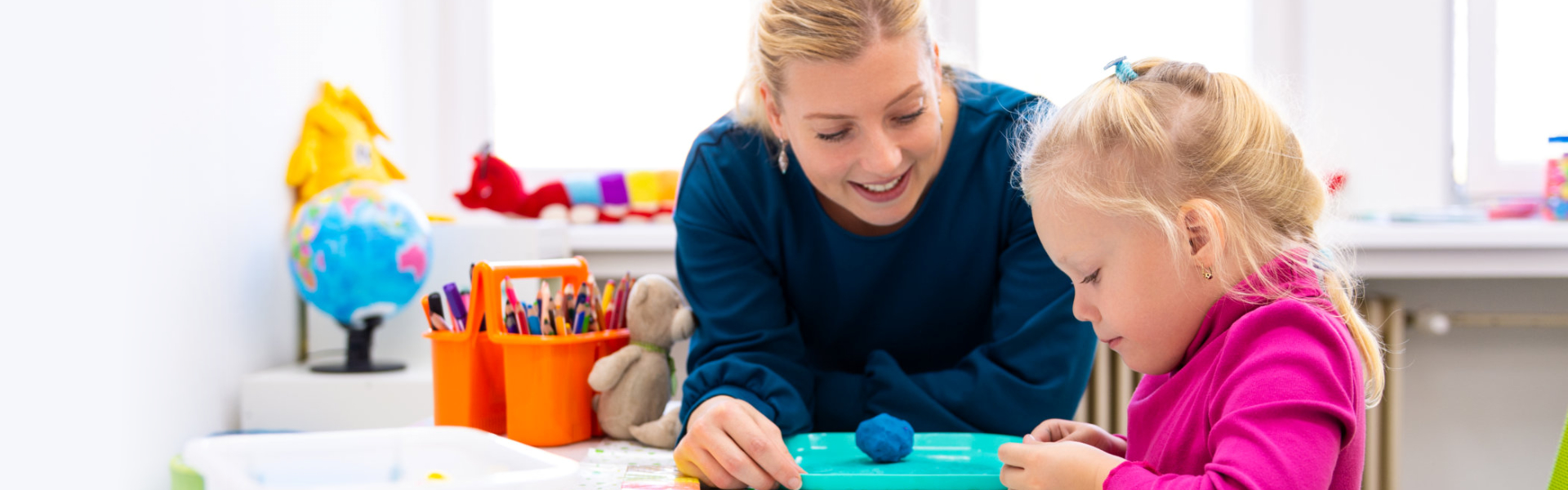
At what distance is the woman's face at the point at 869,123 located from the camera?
3.09 ft

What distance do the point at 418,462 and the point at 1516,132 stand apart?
2.41 meters

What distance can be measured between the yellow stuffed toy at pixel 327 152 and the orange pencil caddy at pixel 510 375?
2.75ft

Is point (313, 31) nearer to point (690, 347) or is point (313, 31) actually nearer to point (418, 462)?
point (690, 347)

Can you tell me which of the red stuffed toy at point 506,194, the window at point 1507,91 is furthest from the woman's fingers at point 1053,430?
the window at point 1507,91

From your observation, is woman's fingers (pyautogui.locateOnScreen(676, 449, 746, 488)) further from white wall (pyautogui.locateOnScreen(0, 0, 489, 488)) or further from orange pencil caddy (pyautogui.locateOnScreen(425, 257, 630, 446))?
white wall (pyautogui.locateOnScreen(0, 0, 489, 488))

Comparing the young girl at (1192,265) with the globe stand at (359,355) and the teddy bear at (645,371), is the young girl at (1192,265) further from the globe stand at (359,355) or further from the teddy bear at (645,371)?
the globe stand at (359,355)

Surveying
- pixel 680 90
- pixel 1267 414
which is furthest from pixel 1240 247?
pixel 680 90

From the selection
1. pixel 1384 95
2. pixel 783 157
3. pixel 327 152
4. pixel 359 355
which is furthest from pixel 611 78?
pixel 1384 95

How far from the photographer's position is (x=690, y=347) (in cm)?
108

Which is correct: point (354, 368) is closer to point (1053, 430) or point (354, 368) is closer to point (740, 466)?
point (740, 466)

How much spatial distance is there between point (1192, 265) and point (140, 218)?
1176 mm

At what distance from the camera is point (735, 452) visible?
834 millimetres

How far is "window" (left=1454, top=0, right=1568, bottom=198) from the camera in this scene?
2.23 metres

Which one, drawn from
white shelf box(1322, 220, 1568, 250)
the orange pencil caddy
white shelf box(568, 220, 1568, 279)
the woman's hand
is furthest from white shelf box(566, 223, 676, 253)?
white shelf box(1322, 220, 1568, 250)
